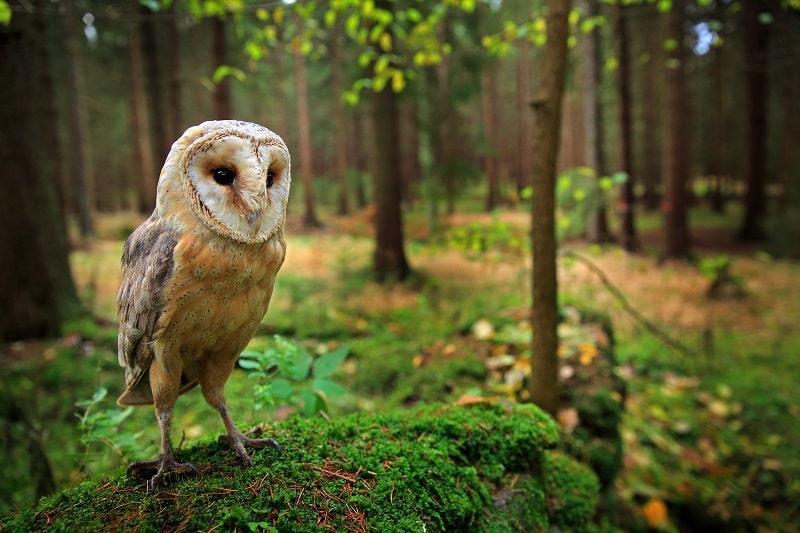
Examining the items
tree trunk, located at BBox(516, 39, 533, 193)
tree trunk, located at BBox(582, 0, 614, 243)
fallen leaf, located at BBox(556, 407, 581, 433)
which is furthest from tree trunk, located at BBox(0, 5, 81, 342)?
tree trunk, located at BBox(516, 39, 533, 193)

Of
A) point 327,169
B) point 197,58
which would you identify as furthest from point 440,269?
point 327,169

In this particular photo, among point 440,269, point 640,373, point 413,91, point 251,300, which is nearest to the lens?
point 251,300

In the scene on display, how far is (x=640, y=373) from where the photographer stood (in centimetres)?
588

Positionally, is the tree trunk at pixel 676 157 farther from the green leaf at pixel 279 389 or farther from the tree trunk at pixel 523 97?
the green leaf at pixel 279 389

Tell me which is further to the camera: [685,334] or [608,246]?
[608,246]

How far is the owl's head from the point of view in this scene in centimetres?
149

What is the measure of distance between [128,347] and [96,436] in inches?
25.4

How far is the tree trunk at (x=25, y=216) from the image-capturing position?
5.36 meters

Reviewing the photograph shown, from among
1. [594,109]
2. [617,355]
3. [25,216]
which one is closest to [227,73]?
[25,216]

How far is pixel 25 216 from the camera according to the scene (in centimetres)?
552

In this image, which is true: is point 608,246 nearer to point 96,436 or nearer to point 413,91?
point 413,91

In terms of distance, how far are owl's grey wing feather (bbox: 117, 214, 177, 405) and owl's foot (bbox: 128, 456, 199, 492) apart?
0.99ft

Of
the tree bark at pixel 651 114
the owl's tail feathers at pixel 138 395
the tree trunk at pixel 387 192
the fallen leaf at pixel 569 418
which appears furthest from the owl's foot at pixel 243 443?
the tree bark at pixel 651 114

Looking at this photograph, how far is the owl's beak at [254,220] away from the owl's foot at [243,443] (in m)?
0.86
